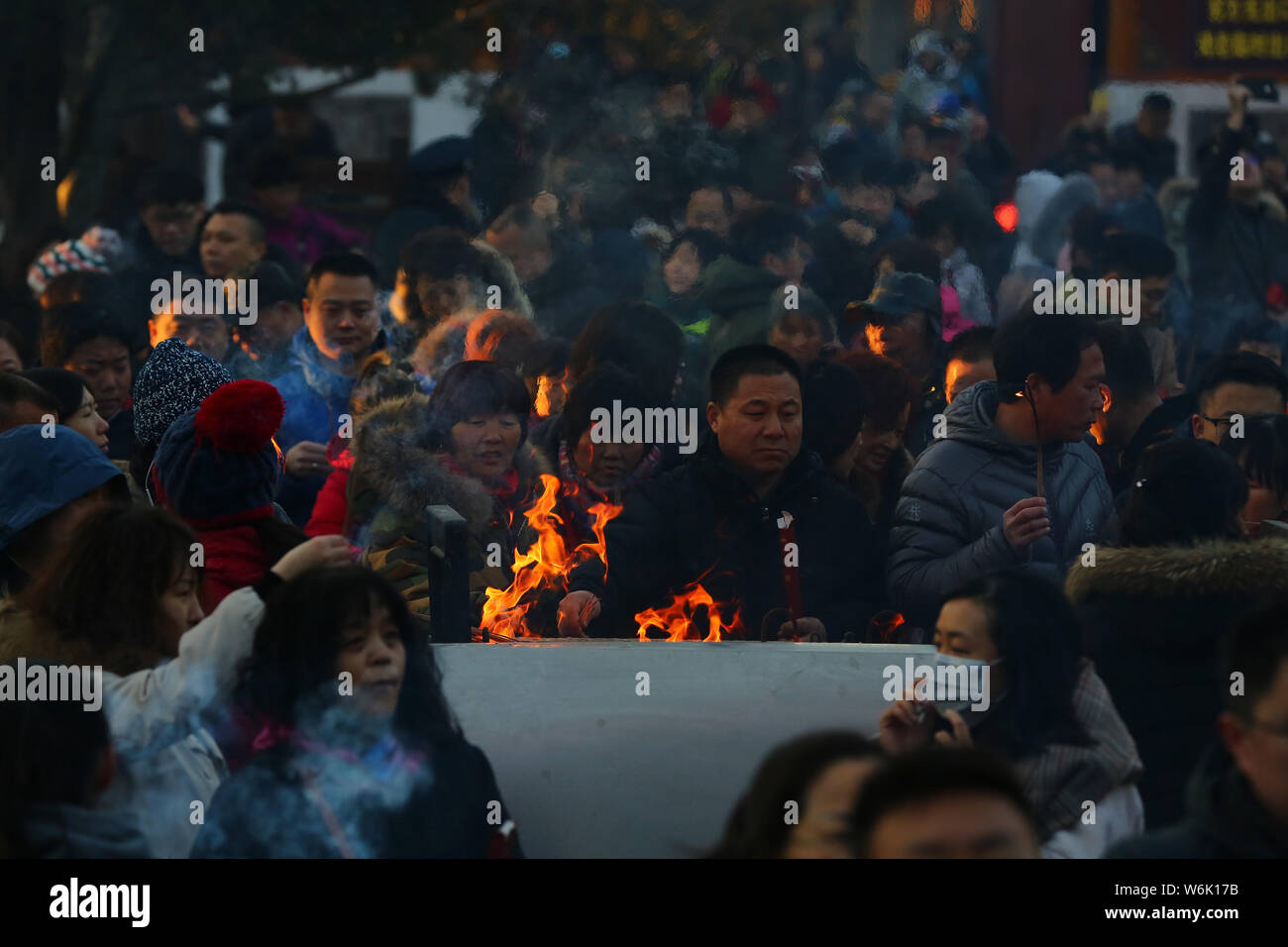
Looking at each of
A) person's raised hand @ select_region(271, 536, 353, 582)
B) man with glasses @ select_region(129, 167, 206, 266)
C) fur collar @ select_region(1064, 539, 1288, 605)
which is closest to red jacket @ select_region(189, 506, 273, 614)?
person's raised hand @ select_region(271, 536, 353, 582)

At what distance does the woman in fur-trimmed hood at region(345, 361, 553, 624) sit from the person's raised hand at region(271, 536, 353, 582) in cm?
115

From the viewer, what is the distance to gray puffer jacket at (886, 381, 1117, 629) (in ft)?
15.8

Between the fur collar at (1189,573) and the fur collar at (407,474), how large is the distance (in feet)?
5.44

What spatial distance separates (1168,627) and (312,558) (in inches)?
64.0

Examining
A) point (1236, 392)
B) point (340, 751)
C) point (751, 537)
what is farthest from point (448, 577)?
point (1236, 392)

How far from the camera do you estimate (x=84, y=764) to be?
3.23 meters

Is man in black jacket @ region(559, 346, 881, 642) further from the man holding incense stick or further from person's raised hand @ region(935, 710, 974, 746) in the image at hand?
person's raised hand @ region(935, 710, 974, 746)

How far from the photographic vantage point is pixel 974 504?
4914 mm

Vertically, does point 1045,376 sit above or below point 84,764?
above

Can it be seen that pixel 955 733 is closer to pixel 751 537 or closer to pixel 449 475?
pixel 751 537

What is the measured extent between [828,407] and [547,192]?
191 inches
